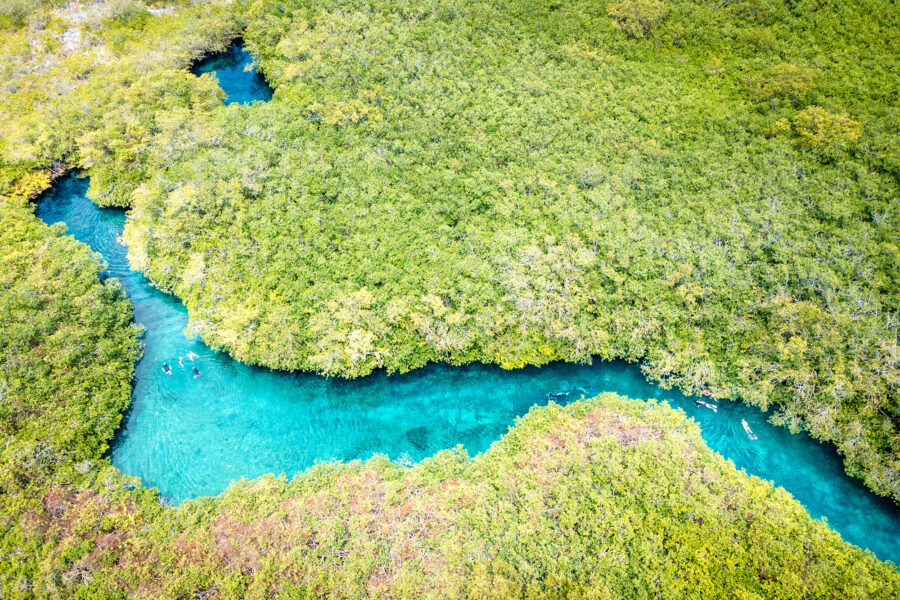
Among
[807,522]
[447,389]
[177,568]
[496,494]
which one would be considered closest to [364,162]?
[447,389]

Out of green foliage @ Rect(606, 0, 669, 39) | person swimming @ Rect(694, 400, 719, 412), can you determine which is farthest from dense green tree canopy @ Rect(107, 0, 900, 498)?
person swimming @ Rect(694, 400, 719, 412)

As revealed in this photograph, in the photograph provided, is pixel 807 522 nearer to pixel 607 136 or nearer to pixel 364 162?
pixel 607 136

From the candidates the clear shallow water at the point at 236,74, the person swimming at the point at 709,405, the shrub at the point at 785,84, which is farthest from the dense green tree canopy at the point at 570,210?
the clear shallow water at the point at 236,74

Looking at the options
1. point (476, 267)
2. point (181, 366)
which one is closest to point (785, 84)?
point (476, 267)

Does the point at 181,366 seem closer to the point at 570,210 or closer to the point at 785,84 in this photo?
the point at 570,210

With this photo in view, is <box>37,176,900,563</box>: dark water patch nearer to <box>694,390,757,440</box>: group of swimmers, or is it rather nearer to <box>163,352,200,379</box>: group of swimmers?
<box>163,352,200,379</box>: group of swimmers

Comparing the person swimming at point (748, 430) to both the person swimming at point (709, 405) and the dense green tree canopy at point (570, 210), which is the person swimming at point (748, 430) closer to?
the person swimming at point (709, 405)
